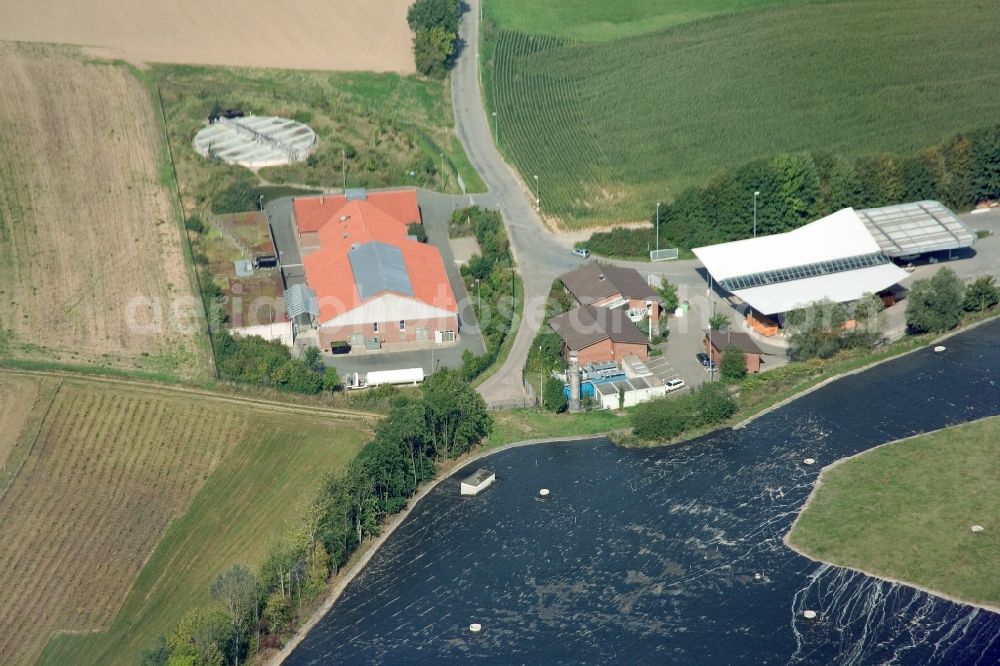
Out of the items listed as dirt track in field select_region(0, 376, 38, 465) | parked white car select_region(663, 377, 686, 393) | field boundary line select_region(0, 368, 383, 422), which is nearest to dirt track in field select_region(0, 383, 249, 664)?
field boundary line select_region(0, 368, 383, 422)

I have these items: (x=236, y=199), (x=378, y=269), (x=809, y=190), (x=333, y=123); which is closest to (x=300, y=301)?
(x=378, y=269)

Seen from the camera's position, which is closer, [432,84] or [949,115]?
[949,115]

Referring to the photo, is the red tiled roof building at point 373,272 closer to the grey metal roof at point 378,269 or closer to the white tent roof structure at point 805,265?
the grey metal roof at point 378,269

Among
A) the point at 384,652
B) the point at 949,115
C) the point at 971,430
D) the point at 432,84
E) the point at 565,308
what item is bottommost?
the point at 384,652

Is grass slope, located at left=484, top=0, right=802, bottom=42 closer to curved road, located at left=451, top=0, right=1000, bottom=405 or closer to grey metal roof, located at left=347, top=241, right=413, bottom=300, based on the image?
curved road, located at left=451, top=0, right=1000, bottom=405

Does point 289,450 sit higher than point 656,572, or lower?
higher

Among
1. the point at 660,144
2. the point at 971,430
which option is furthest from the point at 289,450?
the point at 660,144

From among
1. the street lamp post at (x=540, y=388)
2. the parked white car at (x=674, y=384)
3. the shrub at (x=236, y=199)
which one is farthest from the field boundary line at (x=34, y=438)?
the parked white car at (x=674, y=384)

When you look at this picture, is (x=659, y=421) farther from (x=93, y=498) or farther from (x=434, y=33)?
(x=434, y=33)

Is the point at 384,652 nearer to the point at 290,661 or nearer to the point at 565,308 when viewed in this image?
the point at 290,661
